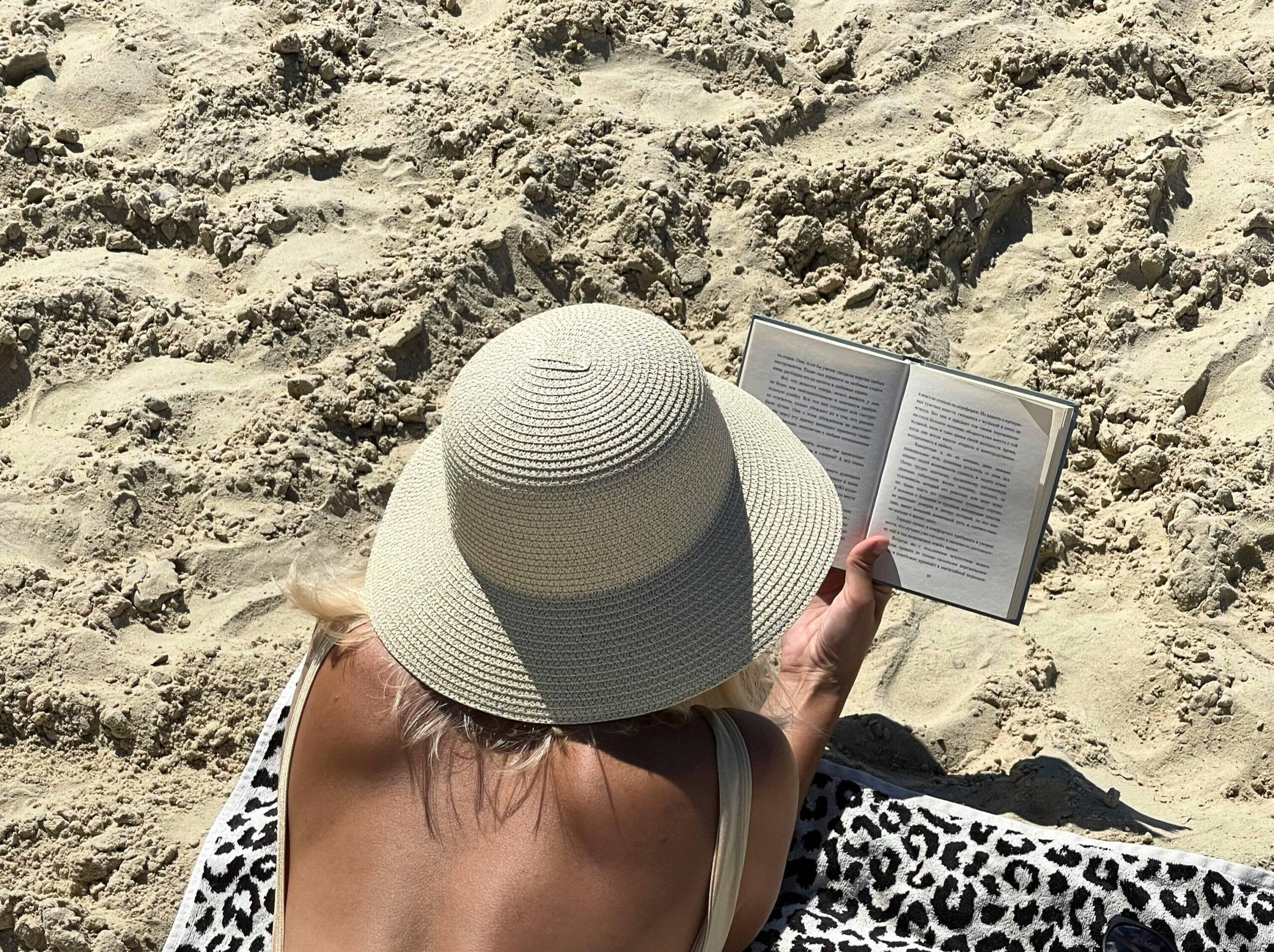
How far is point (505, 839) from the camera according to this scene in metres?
1.56

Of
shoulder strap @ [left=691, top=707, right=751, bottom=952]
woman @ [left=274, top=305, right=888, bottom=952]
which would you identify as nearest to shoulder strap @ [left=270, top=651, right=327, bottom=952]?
woman @ [left=274, top=305, right=888, bottom=952]

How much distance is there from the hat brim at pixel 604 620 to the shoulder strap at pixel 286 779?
157 mm

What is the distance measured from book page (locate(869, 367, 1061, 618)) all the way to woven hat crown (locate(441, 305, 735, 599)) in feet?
2.56

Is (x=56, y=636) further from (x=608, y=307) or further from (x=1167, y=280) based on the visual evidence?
(x=1167, y=280)

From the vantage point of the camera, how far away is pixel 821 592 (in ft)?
8.10

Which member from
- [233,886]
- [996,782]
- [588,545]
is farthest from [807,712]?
[233,886]

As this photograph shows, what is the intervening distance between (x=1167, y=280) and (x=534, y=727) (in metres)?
2.26

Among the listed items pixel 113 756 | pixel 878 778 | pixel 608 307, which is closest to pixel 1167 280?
pixel 878 778

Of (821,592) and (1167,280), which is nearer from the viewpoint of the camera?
(821,592)

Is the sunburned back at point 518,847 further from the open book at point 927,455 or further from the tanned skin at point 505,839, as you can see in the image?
the open book at point 927,455

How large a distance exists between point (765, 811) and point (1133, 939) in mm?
825

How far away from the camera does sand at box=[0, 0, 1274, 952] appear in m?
2.48

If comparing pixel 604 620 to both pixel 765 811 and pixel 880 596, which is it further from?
pixel 880 596

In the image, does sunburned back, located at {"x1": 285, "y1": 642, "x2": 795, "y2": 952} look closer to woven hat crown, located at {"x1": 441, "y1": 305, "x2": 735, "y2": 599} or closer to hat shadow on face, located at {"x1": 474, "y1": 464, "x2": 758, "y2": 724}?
hat shadow on face, located at {"x1": 474, "y1": 464, "x2": 758, "y2": 724}
